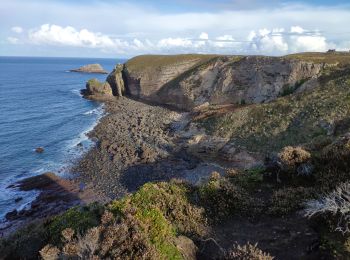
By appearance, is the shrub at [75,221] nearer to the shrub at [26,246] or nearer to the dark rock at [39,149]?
the shrub at [26,246]

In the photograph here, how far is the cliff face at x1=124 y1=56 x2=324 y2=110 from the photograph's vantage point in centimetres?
6944

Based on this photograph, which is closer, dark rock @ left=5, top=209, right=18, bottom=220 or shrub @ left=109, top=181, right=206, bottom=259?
shrub @ left=109, top=181, right=206, bottom=259

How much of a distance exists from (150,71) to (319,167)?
294ft

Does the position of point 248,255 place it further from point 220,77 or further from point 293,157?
point 220,77

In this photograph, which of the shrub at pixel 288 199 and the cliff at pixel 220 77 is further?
the cliff at pixel 220 77

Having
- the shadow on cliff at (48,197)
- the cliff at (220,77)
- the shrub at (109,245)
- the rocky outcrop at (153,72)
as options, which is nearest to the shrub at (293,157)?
the shrub at (109,245)

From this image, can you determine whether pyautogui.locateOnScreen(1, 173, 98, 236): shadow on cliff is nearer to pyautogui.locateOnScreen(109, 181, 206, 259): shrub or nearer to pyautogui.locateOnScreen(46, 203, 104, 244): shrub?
pyautogui.locateOnScreen(46, 203, 104, 244): shrub

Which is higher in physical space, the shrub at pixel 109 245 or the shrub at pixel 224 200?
the shrub at pixel 109 245

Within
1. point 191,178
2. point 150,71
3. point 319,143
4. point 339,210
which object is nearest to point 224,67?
point 150,71

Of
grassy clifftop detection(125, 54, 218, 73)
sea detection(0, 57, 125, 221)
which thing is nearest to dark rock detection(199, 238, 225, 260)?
sea detection(0, 57, 125, 221)

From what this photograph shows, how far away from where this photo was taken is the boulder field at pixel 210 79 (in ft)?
226

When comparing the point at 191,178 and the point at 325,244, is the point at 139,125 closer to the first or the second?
the point at 191,178

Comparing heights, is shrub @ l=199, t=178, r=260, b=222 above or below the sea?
above

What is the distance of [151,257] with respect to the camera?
8.27 m
